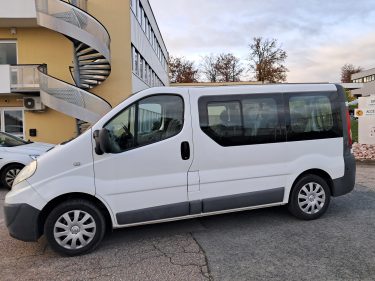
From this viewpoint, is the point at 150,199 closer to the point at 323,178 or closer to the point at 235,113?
the point at 235,113

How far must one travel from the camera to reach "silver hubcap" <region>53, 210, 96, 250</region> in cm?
420

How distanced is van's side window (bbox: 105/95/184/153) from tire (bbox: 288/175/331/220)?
207 cm

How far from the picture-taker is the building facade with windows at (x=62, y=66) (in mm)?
13617

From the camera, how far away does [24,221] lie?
4117 millimetres

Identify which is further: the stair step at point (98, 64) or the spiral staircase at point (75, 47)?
the stair step at point (98, 64)

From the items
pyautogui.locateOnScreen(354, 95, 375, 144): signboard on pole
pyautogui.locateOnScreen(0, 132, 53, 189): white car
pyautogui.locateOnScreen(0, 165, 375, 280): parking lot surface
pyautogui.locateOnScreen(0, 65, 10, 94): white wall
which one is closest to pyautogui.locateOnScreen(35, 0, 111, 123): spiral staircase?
pyautogui.locateOnScreen(0, 65, 10, 94): white wall

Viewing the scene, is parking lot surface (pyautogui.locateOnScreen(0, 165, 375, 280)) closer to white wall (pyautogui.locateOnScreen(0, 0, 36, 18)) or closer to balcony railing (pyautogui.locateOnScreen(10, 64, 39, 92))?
balcony railing (pyautogui.locateOnScreen(10, 64, 39, 92))

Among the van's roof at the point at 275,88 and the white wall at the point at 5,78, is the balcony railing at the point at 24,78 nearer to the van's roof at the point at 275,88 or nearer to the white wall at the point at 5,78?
the white wall at the point at 5,78

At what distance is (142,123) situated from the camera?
4477mm

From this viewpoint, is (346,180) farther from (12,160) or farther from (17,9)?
(17,9)

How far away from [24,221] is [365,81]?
3991 inches

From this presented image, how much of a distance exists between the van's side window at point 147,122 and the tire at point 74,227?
812mm

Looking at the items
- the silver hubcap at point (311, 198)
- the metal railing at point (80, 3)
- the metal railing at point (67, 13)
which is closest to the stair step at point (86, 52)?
the metal railing at point (67, 13)

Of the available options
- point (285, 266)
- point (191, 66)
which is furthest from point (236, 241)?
point (191, 66)
